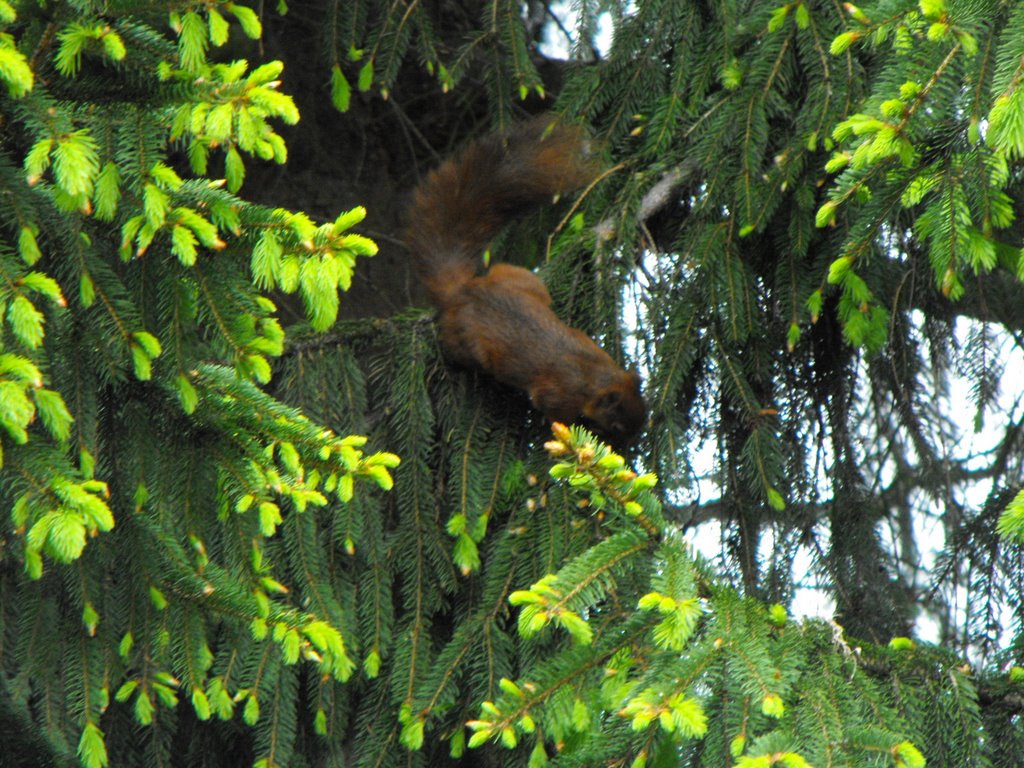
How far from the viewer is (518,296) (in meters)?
3.88

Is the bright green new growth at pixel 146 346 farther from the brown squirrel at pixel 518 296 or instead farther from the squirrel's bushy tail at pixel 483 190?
the squirrel's bushy tail at pixel 483 190

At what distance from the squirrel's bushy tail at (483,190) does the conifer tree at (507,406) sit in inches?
4.3

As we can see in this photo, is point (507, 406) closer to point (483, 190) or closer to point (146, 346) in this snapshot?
point (483, 190)

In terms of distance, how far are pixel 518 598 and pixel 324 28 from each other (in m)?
2.62

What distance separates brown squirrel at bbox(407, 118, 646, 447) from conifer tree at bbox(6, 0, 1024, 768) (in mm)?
82

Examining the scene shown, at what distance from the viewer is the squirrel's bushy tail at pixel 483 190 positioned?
375 centimetres

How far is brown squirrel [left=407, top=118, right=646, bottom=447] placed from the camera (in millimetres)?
3670

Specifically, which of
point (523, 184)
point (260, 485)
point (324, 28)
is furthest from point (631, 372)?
point (260, 485)

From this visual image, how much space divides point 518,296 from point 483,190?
1.36ft

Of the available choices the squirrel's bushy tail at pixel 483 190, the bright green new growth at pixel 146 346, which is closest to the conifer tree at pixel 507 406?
the bright green new growth at pixel 146 346

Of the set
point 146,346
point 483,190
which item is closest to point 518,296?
point 483,190

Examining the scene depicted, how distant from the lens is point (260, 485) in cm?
214

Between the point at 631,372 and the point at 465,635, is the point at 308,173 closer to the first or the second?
the point at 631,372

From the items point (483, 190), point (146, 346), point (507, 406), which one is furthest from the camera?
point (483, 190)
